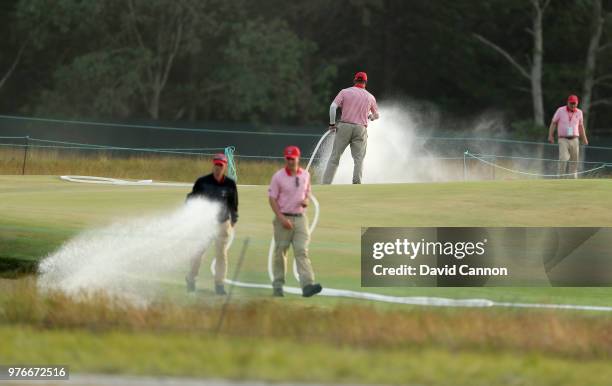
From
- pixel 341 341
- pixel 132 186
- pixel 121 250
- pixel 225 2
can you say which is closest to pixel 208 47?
pixel 225 2

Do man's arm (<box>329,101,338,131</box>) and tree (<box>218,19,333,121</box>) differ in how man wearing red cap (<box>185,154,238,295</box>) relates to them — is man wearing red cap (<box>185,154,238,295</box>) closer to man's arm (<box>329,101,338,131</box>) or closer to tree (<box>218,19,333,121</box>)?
man's arm (<box>329,101,338,131</box>)

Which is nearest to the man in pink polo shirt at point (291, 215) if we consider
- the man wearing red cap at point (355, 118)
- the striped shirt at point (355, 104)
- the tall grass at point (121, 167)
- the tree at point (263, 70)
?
the man wearing red cap at point (355, 118)

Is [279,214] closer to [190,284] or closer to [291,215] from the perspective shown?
[291,215]

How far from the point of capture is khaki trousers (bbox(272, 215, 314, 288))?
17141 mm

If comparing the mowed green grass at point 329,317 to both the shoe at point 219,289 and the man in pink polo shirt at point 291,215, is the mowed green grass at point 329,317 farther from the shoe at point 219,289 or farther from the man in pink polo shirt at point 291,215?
the man in pink polo shirt at point 291,215

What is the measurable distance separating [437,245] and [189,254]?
2.97 meters

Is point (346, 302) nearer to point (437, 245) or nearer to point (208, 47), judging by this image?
point (437, 245)

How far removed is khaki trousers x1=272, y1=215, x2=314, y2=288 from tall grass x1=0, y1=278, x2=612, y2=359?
382 mm

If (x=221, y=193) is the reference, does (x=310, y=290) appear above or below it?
below

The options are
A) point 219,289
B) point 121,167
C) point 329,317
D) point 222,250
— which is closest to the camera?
point 329,317

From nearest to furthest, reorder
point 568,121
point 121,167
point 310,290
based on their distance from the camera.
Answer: point 310,290
point 568,121
point 121,167

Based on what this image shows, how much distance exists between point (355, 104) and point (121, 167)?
1391 cm

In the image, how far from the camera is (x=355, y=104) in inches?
936

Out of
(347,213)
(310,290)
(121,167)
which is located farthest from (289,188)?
(121,167)
